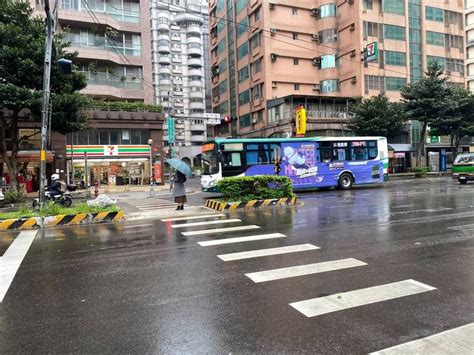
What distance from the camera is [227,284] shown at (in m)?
5.30

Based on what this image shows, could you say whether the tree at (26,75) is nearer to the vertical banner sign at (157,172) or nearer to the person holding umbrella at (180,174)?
the person holding umbrella at (180,174)

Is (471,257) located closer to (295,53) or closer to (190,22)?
(295,53)

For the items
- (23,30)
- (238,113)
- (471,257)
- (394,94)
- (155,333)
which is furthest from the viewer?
(238,113)

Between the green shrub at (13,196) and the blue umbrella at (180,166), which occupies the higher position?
the blue umbrella at (180,166)

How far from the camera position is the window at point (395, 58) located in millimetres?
45062

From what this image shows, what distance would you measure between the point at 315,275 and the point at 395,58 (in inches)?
1829

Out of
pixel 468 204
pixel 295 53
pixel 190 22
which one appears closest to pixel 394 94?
pixel 295 53

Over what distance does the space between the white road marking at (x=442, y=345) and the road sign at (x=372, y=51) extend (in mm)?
41850

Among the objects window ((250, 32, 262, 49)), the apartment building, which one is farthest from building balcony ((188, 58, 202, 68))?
the apartment building

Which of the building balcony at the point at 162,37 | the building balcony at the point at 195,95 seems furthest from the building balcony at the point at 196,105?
the building balcony at the point at 162,37

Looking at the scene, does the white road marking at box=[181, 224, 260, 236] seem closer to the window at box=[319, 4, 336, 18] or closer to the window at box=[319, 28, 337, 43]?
the window at box=[319, 28, 337, 43]

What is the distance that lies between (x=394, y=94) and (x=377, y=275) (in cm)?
4514

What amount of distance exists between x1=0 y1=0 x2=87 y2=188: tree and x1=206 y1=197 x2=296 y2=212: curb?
37.8ft

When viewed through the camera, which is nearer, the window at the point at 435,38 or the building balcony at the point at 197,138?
the window at the point at 435,38
